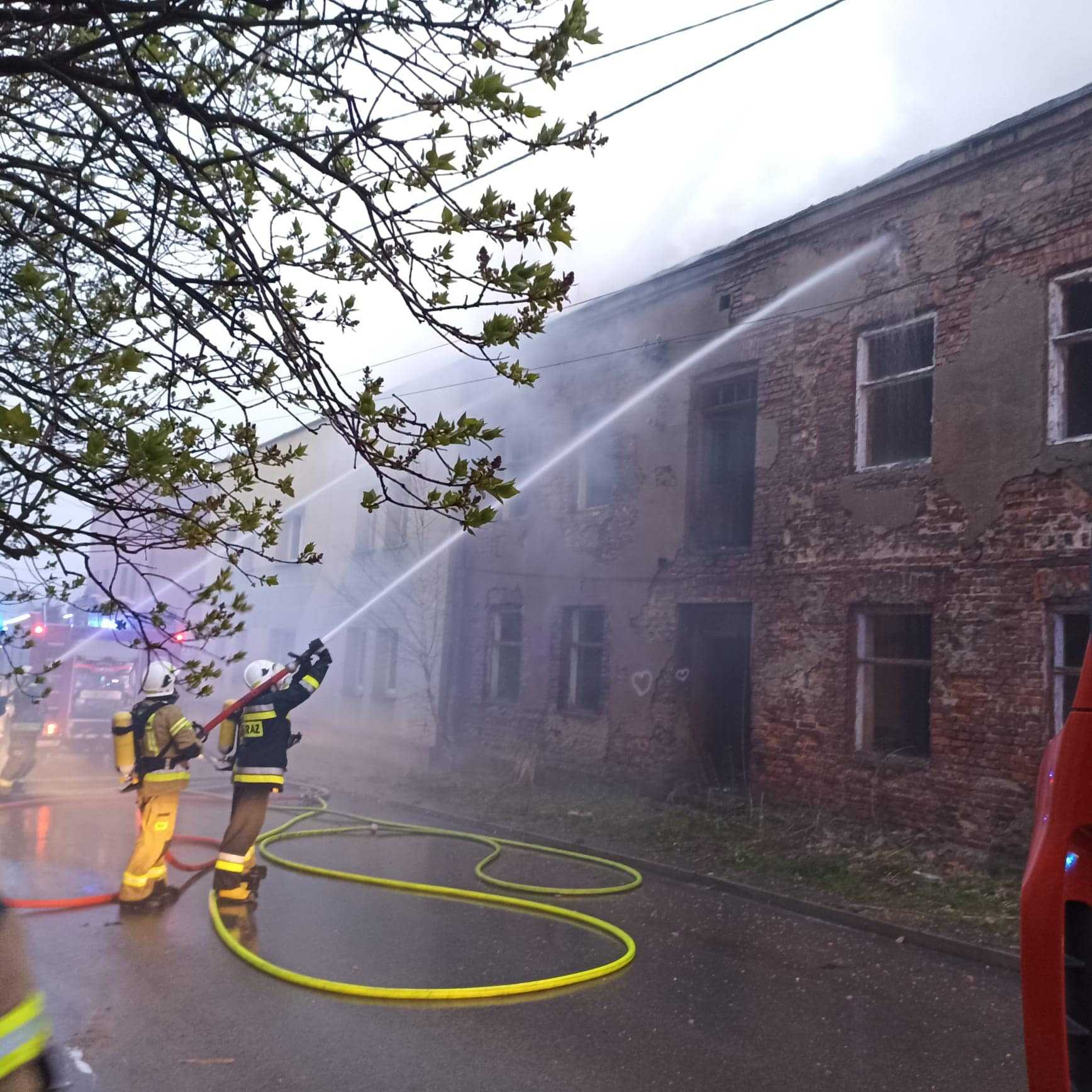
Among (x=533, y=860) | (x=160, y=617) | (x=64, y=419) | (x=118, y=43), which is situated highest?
(x=118, y=43)

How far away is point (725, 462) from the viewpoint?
517 inches

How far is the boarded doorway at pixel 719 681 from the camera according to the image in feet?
40.3

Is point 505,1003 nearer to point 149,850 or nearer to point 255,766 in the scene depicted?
point 255,766

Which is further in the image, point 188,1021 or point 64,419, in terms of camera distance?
point 188,1021

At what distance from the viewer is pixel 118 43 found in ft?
10.7

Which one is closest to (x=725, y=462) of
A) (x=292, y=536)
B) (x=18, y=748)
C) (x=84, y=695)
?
(x=18, y=748)

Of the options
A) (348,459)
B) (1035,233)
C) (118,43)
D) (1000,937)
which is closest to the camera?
(118,43)

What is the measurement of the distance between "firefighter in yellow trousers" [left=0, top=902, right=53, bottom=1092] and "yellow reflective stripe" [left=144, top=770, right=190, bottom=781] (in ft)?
18.0

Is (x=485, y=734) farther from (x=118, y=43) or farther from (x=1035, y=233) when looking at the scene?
(x=118, y=43)

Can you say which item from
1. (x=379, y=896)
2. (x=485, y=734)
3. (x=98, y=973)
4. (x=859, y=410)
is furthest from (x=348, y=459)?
(x=98, y=973)

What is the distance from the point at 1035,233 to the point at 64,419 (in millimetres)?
8813

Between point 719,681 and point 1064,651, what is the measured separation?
461 cm

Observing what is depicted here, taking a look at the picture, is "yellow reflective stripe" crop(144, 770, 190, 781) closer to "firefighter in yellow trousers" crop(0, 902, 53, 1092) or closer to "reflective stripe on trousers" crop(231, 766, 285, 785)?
"reflective stripe on trousers" crop(231, 766, 285, 785)

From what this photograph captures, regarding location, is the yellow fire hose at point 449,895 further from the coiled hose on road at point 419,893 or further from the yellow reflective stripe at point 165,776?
the yellow reflective stripe at point 165,776
